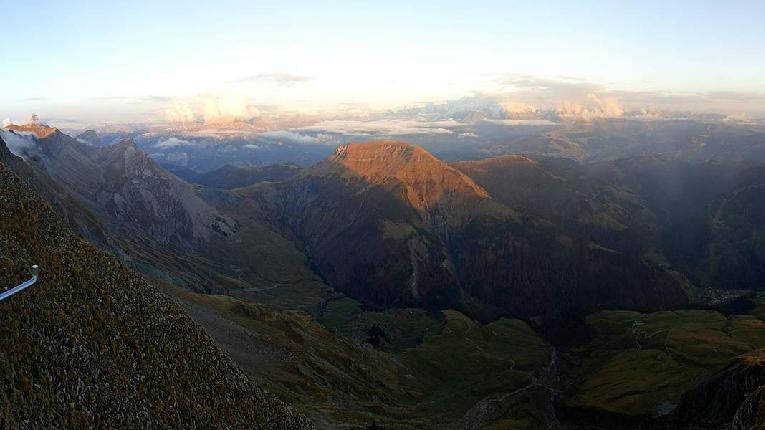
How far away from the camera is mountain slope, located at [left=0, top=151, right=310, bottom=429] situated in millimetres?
56969

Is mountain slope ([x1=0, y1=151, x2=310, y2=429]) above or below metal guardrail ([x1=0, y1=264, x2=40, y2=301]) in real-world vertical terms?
below

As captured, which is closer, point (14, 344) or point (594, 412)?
point (14, 344)

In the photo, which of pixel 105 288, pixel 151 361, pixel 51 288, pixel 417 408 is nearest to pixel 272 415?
pixel 151 361

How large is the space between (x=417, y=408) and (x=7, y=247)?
517 ft

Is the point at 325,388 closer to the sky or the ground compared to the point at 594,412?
closer to the sky

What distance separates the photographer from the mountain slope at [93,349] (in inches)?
2243

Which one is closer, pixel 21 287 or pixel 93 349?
pixel 21 287

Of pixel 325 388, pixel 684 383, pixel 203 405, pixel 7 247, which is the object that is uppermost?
pixel 7 247

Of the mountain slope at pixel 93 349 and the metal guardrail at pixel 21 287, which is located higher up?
the metal guardrail at pixel 21 287

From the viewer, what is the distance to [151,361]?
75438 mm

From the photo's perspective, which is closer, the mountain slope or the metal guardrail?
the metal guardrail

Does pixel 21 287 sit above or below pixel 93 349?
above

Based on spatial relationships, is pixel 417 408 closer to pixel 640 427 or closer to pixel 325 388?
pixel 325 388

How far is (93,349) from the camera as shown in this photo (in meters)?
66.6
